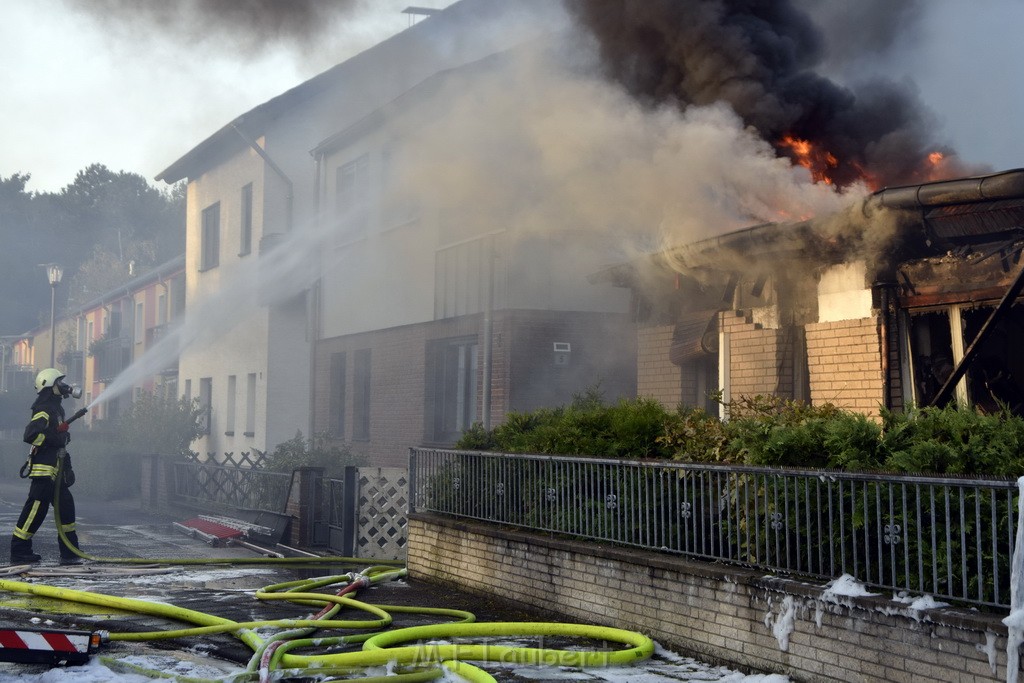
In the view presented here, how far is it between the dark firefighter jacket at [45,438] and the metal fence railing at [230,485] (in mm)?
3659

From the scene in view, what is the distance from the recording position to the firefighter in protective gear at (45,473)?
12281 millimetres

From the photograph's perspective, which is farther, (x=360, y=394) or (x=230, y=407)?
(x=230, y=407)

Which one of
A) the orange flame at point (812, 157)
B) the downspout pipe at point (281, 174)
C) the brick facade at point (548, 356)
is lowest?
the brick facade at point (548, 356)

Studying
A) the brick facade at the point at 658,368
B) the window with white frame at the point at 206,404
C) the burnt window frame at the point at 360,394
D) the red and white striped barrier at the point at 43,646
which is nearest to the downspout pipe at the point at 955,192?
the brick facade at the point at 658,368

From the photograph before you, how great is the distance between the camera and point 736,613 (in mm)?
6852

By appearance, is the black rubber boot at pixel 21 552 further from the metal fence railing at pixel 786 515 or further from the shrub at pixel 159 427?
the shrub at pixel 159 427

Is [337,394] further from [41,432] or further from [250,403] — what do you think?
[41,432]

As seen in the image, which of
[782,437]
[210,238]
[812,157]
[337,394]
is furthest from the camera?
[210,238]

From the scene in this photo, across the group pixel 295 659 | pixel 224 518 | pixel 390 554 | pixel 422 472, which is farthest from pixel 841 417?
pixel 224 518

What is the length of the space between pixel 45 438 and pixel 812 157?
8.47 m

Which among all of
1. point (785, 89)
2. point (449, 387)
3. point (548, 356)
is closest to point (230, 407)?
point (449, 387)

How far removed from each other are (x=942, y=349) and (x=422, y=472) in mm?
5071

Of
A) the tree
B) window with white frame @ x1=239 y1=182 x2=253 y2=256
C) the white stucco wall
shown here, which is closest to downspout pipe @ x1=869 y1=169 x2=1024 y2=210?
the white stucco wall

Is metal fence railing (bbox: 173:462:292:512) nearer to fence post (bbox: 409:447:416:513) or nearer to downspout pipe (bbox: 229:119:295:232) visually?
fence post (bbox: 409:447:416:513)
